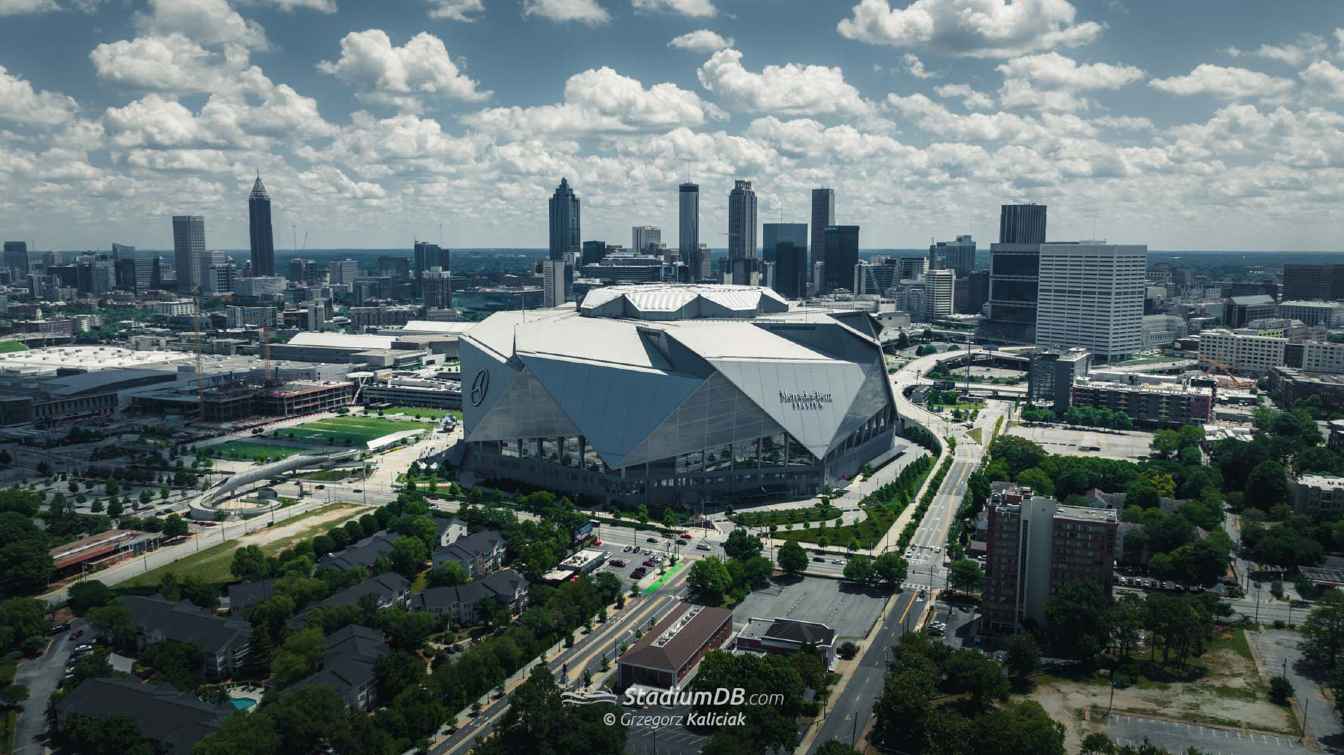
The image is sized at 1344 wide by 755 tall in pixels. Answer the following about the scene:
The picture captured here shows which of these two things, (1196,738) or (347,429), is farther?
(347,429)

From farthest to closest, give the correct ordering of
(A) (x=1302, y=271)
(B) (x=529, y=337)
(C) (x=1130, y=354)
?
(A) (x=1302, y=271) < (C) (x=1130, y=354) < (B) (x=529, y=337)

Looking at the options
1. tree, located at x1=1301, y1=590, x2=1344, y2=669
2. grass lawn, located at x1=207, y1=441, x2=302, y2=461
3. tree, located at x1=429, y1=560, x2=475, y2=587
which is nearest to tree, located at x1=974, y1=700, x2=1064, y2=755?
tree, located at x1=1301, y1=590, x2=1344, y2=669

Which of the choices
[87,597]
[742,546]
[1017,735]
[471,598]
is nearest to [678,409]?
[742,546]

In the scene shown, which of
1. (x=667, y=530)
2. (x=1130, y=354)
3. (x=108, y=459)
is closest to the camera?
(x=667, y=530)

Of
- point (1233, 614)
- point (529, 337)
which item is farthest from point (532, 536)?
point (1233, 614)

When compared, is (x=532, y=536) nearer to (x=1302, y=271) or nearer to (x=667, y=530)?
(x=667, y=530)

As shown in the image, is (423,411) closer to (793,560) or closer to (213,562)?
(213,562)

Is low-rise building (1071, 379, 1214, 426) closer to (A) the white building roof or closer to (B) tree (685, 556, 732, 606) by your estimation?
(B) tree (685, 556, 732, 606)
